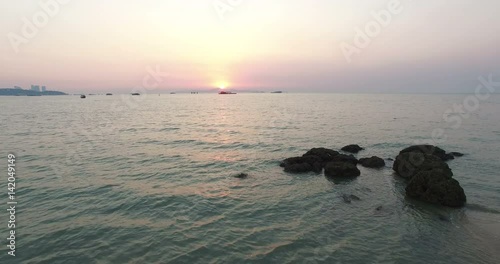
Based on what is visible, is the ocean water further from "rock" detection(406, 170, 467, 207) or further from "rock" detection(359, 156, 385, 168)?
"rock" detection(359, 156, 385, 168)

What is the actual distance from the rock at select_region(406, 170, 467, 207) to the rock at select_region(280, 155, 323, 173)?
8242 mm

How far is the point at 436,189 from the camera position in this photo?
18.1m

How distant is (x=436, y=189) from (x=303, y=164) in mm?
10704

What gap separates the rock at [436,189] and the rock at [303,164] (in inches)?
324

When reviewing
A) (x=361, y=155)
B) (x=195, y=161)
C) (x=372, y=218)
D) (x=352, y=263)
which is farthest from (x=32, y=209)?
(x=361, y=155)

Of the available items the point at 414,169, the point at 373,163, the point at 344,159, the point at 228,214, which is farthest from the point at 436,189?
the point at 228,214

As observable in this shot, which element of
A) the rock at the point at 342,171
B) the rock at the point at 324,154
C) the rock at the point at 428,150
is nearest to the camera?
the rock at the point at 342,171

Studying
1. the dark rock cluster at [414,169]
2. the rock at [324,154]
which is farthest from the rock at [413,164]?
the rock at [324,154]

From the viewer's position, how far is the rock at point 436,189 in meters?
17.7

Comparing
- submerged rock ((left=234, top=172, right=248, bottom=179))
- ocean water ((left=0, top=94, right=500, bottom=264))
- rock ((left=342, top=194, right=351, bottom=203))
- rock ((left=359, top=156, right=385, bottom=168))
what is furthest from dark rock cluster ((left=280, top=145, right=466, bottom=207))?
submerged rock ((left=234, top=172, right=248, bottom=179))

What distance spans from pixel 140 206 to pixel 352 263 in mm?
12319

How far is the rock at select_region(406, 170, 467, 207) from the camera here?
17.7 meters

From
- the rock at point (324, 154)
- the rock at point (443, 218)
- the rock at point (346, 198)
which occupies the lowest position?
the rock at point (346, 198)

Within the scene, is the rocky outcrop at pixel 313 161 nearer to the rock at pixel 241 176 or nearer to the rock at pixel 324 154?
the rock at pixel 324 154
